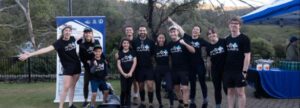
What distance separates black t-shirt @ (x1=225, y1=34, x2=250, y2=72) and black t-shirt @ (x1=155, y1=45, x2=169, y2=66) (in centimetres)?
157

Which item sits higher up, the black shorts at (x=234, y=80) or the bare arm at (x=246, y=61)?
the bare arm at (x=246, y=61)

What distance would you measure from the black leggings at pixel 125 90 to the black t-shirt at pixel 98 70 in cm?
43

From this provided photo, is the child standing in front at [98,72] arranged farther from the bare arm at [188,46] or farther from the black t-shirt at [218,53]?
the black t-shirt at [218,53]

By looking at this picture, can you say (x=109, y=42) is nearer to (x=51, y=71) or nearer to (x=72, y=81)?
(x=51, y=71)

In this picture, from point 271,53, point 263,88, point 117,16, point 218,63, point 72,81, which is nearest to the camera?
point 218,63

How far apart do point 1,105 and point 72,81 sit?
7.94ft

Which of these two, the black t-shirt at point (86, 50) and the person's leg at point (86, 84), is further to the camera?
the person's leg at point (86, 84)

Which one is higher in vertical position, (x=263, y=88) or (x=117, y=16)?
(x=117, y=16)

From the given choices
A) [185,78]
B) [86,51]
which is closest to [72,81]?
[86,51]

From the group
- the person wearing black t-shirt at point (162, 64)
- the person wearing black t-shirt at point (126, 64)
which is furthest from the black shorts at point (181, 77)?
the person wearing black t-shirt at point (126, 64)

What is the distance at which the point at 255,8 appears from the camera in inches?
493

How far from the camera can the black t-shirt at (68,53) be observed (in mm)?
8766

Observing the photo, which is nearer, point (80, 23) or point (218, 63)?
point (218, 63)

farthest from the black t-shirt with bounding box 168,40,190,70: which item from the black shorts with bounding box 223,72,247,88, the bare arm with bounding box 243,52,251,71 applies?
the bare arm with bounding box 243,52,251,71
